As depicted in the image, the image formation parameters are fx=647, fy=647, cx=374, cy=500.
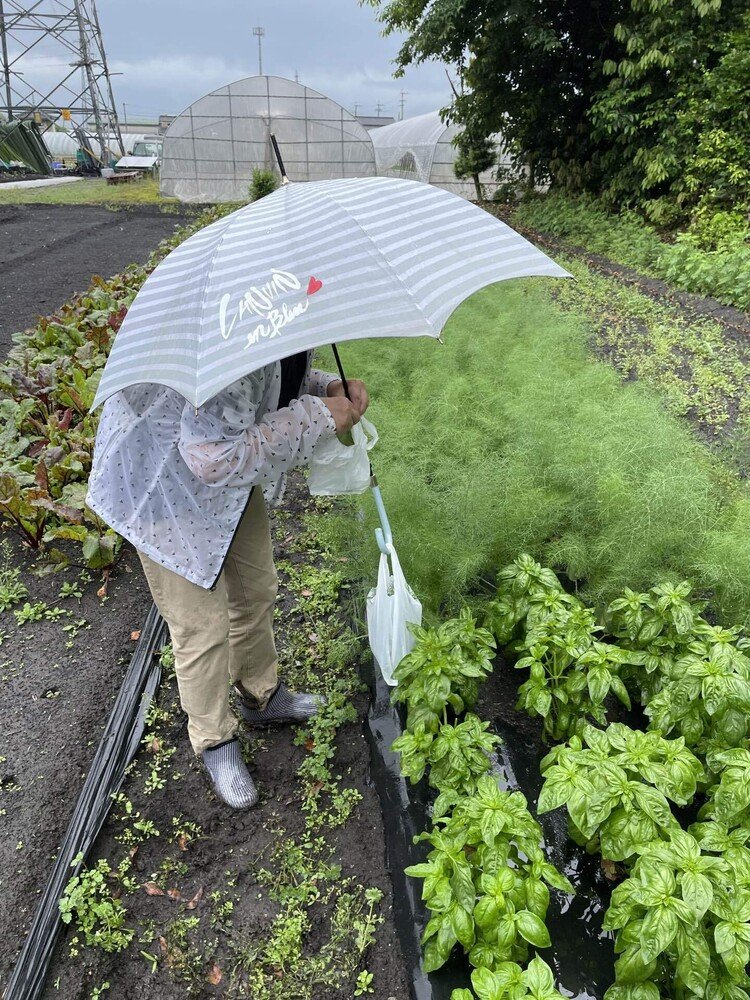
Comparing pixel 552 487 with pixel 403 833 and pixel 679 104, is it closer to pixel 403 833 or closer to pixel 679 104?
pixel 403 833

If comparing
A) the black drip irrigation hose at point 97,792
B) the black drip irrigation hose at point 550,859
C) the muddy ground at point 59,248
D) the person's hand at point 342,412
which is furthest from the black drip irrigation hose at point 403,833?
the muddy ground at point 59,248

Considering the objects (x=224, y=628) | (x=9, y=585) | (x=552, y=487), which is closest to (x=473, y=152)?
(x=552, y=487)

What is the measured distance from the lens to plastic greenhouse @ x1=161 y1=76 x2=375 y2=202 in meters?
16.4

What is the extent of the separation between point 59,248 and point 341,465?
35.4 feet

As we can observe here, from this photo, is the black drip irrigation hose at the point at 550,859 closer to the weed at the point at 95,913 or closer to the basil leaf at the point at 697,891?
the basil leaf at the point at 697,891

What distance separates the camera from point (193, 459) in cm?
151

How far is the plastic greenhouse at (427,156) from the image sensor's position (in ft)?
55.9

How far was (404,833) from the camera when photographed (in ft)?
6.63

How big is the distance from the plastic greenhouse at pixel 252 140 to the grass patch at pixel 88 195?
89 cm

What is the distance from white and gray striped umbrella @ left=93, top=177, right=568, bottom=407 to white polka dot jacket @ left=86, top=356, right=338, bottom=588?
0.15 meters

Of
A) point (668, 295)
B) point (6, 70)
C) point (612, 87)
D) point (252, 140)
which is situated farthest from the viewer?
point (6, 70)

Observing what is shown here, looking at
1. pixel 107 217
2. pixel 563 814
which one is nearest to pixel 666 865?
pixel 563 814

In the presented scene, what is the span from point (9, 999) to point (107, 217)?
15.4m

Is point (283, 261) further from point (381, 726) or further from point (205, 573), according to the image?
point (381, 726)
